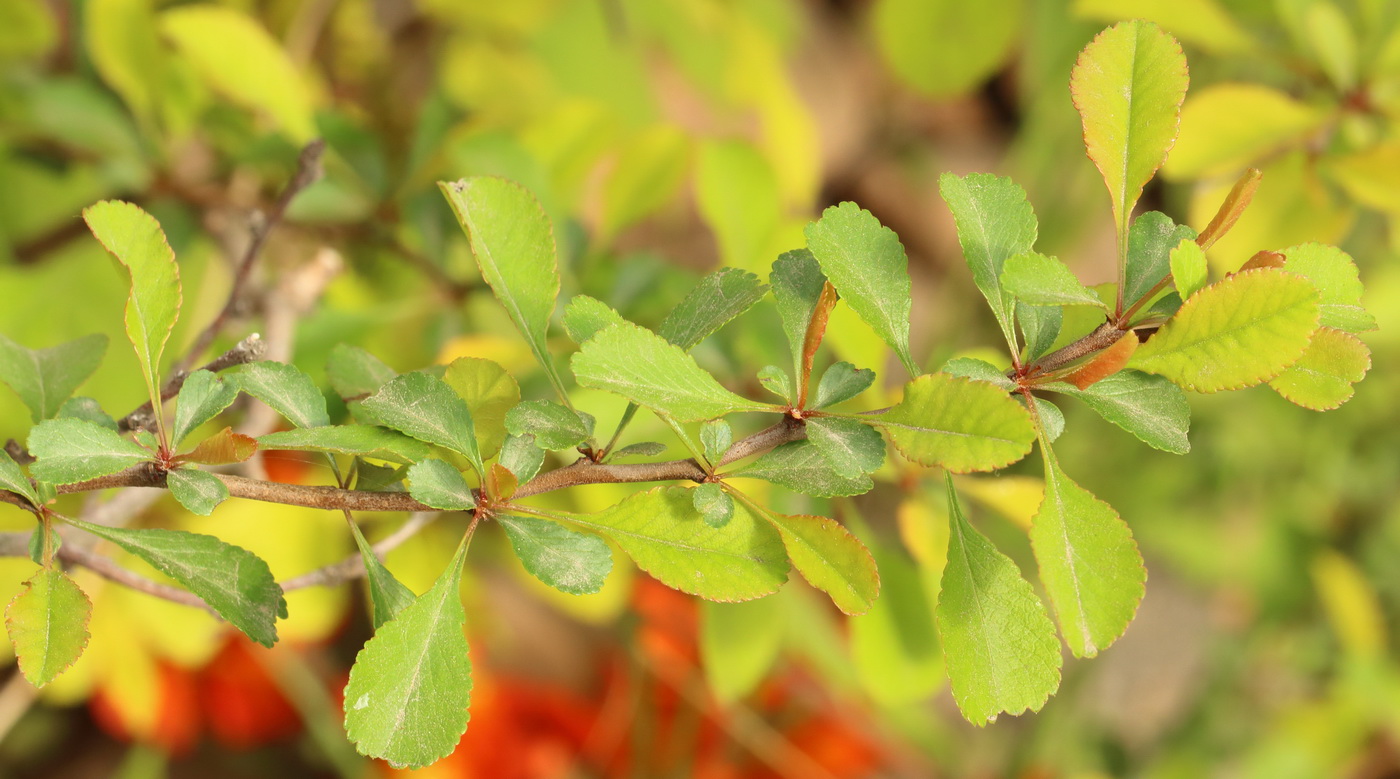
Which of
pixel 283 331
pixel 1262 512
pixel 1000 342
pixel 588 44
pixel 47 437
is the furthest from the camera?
pixel 1262 512

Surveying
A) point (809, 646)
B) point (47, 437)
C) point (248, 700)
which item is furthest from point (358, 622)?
point (47, 437)

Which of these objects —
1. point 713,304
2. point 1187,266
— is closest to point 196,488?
point 713,304

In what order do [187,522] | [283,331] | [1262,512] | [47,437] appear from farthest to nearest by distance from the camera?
[1262,512]
[187,522]
[283,331]
[47,437]

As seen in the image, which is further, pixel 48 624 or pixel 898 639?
pixel 898 639

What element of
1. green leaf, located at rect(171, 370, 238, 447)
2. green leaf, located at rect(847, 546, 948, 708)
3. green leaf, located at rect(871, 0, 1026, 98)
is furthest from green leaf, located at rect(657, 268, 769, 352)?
green leaf, located at rect(871, 0, 1026, 98)

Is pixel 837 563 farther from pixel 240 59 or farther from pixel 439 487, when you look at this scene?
pixel 240 59

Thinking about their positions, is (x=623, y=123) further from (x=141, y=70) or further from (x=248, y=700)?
(x=248, y=700)
